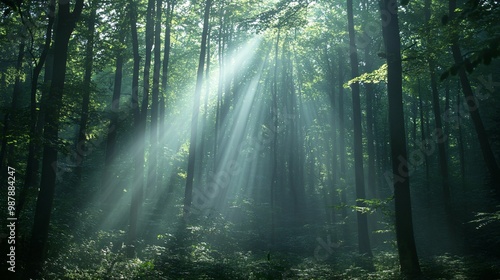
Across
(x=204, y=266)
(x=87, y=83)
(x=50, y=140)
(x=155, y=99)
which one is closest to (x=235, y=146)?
(x=155, y=99)

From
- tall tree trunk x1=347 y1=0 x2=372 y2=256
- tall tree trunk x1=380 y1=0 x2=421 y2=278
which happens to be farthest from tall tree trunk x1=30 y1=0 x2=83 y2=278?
tall tree trunk x1=347 y1=0 x2=372 y2=256

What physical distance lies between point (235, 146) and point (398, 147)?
2675 cm

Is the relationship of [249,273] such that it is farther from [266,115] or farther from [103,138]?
[266,115]

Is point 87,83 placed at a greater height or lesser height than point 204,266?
greater

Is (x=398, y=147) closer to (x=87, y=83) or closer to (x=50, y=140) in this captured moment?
(x=50, y=140)

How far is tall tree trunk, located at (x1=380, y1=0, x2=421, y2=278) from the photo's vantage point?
9.66 metres

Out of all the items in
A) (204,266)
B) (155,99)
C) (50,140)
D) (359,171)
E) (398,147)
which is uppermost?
(155,99)

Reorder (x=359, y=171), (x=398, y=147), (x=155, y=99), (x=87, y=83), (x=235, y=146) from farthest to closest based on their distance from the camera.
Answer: (x=235, y=146), (x=155, y=99), (x=359, y=171), (x=87, y=83), (x=398, y=147)

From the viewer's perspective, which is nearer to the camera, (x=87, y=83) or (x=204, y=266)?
(x=204, y=266)

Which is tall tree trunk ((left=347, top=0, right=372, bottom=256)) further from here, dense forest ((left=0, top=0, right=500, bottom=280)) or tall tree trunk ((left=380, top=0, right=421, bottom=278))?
tall tree trunk ((left=380, top=0, right=421, bottom=278))

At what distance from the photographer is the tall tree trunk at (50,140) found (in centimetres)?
1015

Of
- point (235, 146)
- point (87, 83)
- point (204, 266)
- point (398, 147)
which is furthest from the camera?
point (235, 146)

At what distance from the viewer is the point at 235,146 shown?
36.3m

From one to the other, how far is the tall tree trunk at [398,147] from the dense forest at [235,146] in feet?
0.12
